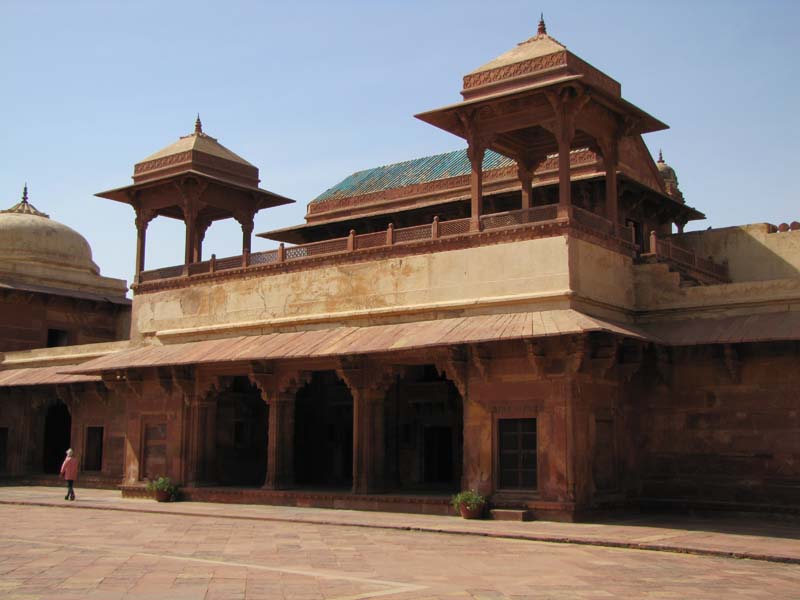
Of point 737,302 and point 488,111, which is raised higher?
point 488,111

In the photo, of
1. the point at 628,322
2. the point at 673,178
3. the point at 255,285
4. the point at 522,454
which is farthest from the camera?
the point at 673,178

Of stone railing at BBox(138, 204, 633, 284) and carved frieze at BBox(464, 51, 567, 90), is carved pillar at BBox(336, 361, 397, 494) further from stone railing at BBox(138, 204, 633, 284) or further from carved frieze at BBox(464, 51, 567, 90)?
carved frieze at BBox(464, 51, 567, 90)

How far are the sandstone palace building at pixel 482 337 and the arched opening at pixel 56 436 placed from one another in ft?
11.0

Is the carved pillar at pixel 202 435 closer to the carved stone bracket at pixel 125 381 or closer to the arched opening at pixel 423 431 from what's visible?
the carved stone bracket at pixel 125 381

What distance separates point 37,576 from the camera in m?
10.5

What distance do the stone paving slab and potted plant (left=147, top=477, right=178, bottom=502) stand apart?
2.52ft

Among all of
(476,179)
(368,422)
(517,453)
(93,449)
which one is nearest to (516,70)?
(476,179)

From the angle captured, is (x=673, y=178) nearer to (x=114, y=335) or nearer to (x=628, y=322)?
(x=628, y=322)

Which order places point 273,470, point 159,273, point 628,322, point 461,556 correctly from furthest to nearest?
point 159,273
point 273,470
point 628,322
point 461,556

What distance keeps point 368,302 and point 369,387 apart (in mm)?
1805

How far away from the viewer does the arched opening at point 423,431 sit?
23.0 m

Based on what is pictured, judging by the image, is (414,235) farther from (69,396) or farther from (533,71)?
(69,396)

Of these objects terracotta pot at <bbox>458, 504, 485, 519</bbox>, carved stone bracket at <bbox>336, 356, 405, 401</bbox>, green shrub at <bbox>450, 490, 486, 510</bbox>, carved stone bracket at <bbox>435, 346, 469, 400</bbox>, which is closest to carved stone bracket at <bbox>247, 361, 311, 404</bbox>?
carved stone bracket at <bbox>336, 356, 405, 401</bbox>

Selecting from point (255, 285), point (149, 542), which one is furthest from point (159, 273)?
A: point (149, 542)
